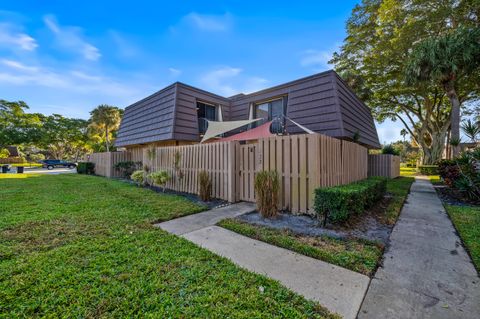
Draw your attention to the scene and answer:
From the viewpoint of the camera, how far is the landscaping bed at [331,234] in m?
2.88

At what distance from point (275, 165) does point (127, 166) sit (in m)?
11.5

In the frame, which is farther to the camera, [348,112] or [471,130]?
[348,112]

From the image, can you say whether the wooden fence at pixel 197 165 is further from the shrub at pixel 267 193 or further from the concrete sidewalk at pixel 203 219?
the shrub at pixel 267 193

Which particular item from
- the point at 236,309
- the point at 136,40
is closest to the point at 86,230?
the point at 236,309

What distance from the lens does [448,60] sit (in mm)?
11781

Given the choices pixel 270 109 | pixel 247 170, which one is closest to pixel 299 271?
pixel 247 170

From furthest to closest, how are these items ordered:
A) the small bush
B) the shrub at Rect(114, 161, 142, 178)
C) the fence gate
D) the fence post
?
1. the small bush
2. the shrub at Rect(114, 161, 142, 178)
3. the fence post
4. the fence gate

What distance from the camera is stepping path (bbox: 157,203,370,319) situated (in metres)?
2.06

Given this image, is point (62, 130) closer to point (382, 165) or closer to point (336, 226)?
point (336, 226)

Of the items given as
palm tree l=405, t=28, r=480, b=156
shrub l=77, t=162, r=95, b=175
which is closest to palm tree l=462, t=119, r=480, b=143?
palm tree l=405, t=28, r=480, b=156

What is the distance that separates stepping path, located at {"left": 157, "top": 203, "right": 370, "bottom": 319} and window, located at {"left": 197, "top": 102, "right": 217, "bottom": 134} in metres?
8.52

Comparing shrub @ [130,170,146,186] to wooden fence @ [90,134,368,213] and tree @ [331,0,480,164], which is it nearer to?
wooden fence @ [90,134,368,213]

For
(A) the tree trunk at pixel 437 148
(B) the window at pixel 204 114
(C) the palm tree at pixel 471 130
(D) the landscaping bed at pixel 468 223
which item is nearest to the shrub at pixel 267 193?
(D) the landscaping bed at pixel 468 223

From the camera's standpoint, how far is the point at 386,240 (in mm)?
3627
